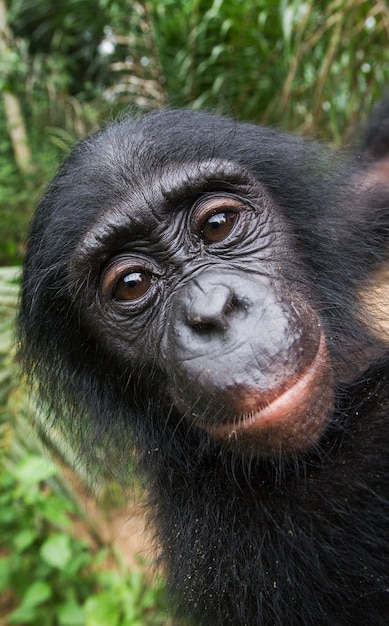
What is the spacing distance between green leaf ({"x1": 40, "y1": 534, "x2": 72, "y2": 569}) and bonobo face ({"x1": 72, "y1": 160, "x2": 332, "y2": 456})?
3.83ft

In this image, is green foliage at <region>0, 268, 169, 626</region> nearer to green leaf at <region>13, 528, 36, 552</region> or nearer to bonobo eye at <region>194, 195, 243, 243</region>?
green leaf at <region>13, 528, 36, 552</region>

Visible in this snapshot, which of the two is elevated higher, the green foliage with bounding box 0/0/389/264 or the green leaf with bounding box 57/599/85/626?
the green foliage with bounding box 0/0/389/264

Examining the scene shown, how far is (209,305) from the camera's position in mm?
1434

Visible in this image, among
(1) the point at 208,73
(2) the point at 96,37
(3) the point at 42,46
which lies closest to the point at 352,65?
(1) the point at 208,73

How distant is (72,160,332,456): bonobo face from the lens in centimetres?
142

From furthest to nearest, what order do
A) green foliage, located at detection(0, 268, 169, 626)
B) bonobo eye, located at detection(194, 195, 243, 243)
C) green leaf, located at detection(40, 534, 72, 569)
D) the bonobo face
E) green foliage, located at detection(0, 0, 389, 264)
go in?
green foliage, located at detection(0, 0, 389, 264)
green foliage, located at detection(0, 268, 169, 626)
green leaf, located at detection(40, 534, 72, 569)
bonobo eye, located at detection(194, 195, 243, 243)
the bonobo face

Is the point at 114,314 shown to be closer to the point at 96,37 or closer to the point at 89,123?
the point at 89,123

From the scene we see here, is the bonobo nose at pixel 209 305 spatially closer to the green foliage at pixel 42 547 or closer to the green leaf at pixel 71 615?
the green foliage at pixel 42 547

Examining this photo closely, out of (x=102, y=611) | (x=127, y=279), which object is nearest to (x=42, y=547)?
(x=102, y=611)

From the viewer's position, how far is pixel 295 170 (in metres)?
2.06

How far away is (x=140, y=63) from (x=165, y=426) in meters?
3.40

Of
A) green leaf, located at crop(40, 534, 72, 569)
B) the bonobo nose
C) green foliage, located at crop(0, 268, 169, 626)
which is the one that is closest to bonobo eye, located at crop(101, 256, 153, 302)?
the bonobo nose

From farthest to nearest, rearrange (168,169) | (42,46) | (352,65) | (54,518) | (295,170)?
(42,46) → (352,65) → (54,518) → (295,170) → (168,169)

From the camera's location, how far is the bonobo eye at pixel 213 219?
5.76 ft
